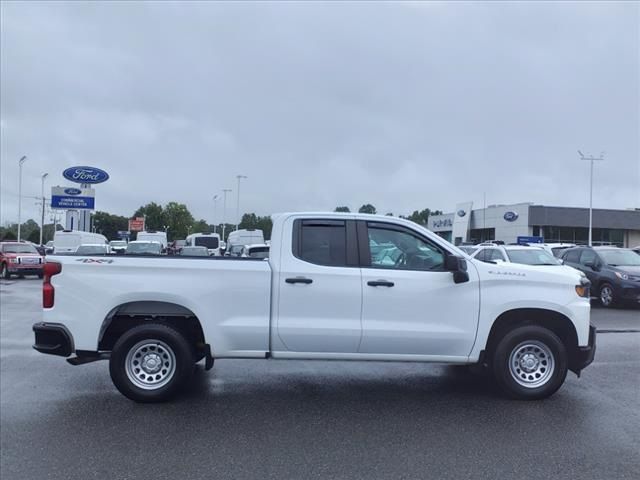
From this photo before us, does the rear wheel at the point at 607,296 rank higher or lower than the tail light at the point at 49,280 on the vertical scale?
lower

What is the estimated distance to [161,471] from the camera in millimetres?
4441

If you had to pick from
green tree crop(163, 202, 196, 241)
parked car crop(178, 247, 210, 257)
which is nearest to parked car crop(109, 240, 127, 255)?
parked car crop(178, 247, 210, 257)

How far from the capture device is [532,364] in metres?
6.25

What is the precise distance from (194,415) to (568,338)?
13.7 ft

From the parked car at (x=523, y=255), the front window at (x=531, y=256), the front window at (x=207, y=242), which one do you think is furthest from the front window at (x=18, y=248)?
Result: the front window at (x=531, y=256)

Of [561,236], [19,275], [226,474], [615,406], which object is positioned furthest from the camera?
[561,236]

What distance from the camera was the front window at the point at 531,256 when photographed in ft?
51.6

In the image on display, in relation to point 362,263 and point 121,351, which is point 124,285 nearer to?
point 121,351

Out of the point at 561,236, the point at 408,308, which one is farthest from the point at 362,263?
the point at 561,236

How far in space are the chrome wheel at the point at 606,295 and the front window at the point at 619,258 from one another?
72 cm

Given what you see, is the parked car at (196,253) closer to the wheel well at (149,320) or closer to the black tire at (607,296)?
the wheel well at (149,320)

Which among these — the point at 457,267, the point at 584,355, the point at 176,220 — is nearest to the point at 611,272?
the point at 584,355

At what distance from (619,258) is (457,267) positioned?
12.4 m

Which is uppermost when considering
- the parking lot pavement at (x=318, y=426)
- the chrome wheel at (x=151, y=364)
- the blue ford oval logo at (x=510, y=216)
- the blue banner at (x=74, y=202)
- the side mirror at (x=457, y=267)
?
the blue ford oval logo at (x=510, y=216)
